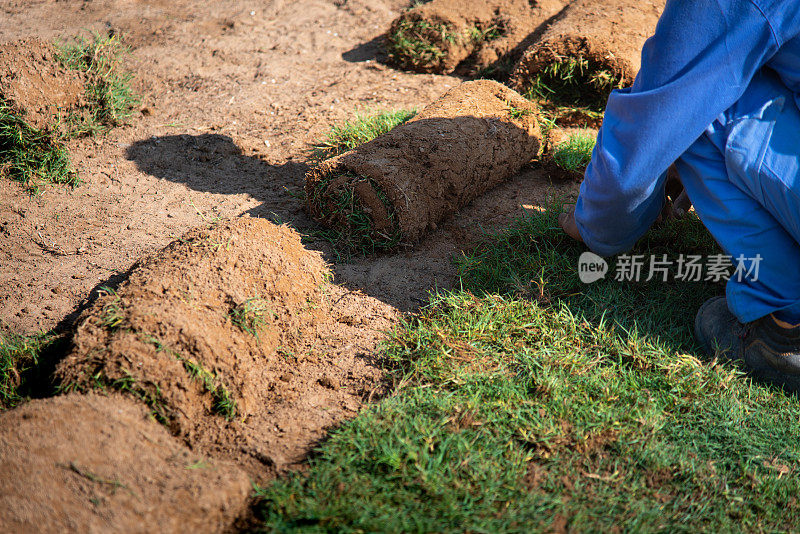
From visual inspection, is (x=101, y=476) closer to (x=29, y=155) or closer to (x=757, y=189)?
(x=757, y=189)

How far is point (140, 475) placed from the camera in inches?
73.2

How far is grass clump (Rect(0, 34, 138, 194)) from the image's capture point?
11.9 ft

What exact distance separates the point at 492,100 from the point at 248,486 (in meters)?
2.77

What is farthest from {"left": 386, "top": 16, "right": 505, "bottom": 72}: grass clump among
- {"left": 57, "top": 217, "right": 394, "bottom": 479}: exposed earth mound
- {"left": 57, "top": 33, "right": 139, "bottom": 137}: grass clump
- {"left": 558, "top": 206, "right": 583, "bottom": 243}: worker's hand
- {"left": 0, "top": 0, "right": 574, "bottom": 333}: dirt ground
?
{"left": 57, "top": 217, "right": 394, "bottom": 479}: exposed earth mound

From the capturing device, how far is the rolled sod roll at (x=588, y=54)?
4125mm

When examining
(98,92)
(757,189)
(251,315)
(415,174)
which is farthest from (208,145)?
(757,189)

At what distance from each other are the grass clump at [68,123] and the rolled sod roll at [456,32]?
81.9 inches

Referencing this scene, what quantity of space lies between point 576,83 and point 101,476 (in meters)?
3.84

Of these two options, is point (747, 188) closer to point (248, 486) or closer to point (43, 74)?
point (248, 486)

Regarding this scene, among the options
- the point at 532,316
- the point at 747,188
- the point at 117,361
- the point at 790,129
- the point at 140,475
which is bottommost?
the point at 532,316

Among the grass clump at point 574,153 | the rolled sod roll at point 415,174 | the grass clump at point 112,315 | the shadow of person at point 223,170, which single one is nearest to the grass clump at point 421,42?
the rolled sod roll at point 415,174

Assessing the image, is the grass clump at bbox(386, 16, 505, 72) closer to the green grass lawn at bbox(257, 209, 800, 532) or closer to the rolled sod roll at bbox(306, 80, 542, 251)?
the rolled sod roll at bbox(306, 80, 542, 251)

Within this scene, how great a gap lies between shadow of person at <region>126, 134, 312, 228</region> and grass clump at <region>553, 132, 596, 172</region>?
1.59m

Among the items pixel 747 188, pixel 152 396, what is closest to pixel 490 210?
pixel 747 188
